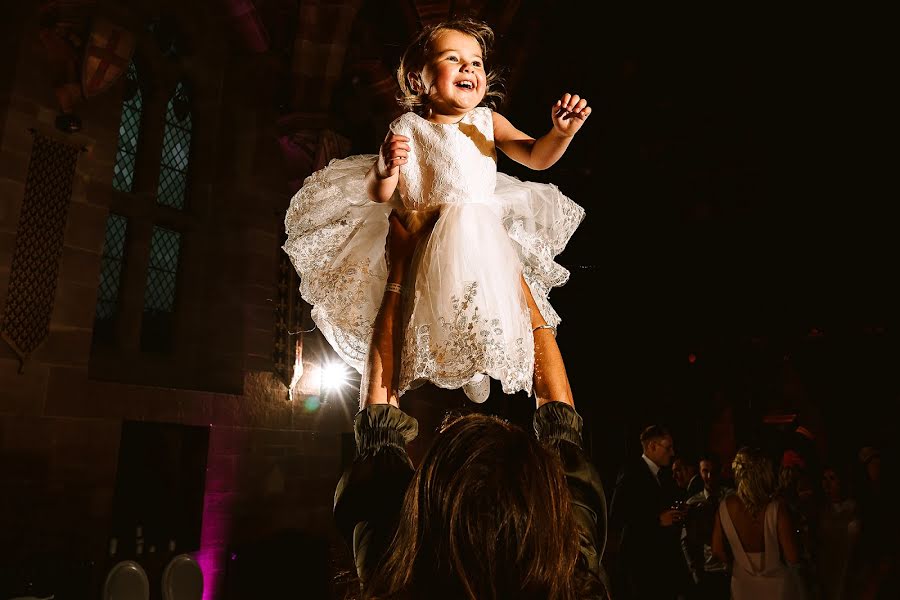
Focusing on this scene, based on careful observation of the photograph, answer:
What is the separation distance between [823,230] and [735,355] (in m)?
2.76

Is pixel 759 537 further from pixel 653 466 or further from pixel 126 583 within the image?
pixel 126 583

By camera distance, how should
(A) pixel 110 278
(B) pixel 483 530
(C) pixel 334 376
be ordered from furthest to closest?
1. (C) pixel 334 376
2. (A) pixel 110 278
3. (B) pixel 483 530

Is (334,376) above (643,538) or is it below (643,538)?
above

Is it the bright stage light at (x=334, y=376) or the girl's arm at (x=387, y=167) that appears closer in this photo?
the girl's arm at (x=387, y=167)

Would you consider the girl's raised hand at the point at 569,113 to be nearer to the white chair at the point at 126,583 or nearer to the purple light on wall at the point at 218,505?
the white chair at the point at 126,583

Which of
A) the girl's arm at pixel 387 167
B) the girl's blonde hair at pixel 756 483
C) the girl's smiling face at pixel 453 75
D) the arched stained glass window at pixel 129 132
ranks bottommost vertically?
the girl's blonde hair at pixel 756 483

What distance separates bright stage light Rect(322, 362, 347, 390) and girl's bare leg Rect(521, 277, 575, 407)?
226 inches

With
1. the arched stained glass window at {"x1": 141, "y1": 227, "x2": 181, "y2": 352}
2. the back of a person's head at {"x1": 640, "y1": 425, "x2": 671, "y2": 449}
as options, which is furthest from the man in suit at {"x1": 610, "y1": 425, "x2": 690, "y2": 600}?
the arched stained glass window at {"x1": 141, "y1": 227, "x2": 181, "y2": 352}

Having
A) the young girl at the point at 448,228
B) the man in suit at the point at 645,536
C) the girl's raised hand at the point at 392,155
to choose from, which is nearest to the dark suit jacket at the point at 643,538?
the man in suit at the point at 645,536

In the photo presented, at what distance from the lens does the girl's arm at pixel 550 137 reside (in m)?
1.76

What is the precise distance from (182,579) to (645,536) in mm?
3756

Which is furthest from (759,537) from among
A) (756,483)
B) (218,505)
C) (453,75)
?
(218,505)

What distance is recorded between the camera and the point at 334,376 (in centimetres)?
727

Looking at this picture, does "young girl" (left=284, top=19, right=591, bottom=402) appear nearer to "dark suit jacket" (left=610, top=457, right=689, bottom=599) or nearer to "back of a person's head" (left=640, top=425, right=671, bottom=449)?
"dark suit jacket" (left=610, top=457, right=689, bottom=599)
